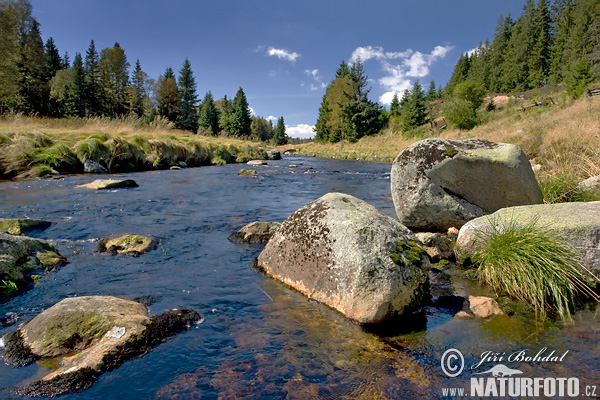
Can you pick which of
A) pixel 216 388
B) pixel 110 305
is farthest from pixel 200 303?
pixel 216 388

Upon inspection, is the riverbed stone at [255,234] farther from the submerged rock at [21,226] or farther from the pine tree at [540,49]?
the pine tree at [540,49]

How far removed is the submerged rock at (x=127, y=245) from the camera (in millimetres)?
5734

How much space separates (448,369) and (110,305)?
11.2 ft

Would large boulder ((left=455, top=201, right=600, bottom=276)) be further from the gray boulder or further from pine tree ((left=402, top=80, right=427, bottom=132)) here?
pine tree ((left=402, top=80, right=427, bottom=132))

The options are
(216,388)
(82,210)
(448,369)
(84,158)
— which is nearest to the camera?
(216,388)

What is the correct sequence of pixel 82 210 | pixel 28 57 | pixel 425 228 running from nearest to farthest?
pixel 425 228 → pixel 82 210 → pixel 28 57

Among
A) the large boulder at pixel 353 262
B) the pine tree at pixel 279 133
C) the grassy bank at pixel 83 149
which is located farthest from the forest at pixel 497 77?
the large boulder at pixel 353 262

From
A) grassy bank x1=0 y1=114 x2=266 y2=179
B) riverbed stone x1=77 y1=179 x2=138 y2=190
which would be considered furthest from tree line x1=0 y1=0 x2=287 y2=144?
riverbed stone x1=77 y1=179 x2=138 y2=190

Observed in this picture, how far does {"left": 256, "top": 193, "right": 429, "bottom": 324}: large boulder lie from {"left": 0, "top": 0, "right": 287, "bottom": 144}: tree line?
40.4 m

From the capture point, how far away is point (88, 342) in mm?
3076

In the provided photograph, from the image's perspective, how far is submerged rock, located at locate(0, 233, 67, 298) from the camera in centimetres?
419

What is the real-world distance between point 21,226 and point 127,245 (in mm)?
2575

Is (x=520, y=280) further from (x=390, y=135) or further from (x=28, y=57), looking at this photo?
(x=28, y=57)

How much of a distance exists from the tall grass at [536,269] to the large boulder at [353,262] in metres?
1.20
